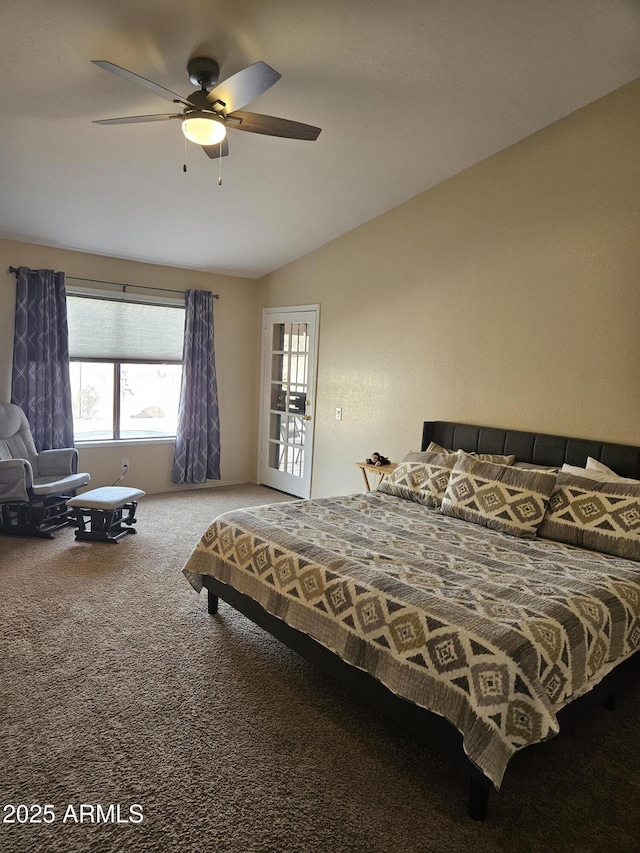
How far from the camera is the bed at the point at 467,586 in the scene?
183cm

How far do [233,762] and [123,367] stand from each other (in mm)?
4484

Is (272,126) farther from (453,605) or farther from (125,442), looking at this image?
(125,442)

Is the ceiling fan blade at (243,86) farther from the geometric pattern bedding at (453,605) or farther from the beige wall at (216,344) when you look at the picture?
the beige wall at (216,344)

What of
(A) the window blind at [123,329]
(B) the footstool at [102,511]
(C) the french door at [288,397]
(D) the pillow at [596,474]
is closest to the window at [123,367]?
(A) the window blind at [123,329]

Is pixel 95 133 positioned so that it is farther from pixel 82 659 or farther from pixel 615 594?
pixel 615 594

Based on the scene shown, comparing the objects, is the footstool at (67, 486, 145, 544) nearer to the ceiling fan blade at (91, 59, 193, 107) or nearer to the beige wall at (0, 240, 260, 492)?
the beige wall at (0, 240, 260, 492)

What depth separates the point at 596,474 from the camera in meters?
3.22

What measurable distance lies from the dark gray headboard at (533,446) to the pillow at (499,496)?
43 centimetres

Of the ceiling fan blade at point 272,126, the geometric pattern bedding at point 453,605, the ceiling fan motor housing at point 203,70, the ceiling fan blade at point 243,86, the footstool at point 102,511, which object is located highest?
the ceiling fan motor housing at point 203,70

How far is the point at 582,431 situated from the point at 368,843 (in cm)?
273

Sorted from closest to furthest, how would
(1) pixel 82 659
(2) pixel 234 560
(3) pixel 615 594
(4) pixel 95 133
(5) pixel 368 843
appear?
(5) pixel 368 843
(3) pixel 615 594
(1) pixel 82 659
(2) pixel 234 560
(4) pixel 95 133

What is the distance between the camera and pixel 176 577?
3.74 meters

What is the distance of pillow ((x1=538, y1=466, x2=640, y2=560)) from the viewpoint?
2.79 meters

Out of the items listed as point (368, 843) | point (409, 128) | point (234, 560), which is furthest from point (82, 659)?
point (409, 128)
